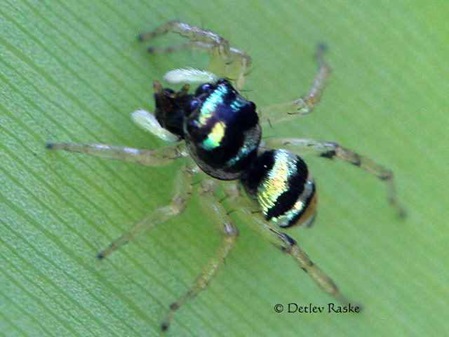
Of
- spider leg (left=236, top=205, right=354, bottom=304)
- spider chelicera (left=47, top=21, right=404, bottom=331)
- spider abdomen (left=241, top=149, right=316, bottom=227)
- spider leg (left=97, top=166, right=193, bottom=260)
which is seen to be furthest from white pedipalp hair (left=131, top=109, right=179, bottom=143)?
spider leg (left=236, top=205, right=354, bottom=304)

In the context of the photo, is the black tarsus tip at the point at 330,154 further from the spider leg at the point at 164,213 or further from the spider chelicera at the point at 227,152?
the spider leg at the point at 164,213

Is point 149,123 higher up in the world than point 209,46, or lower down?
lower down

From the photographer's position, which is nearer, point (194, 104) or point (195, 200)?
point (194, 104)

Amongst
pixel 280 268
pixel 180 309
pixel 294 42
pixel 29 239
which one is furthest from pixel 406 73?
pixel 29 239

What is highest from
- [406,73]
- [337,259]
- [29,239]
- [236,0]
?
[406,73]

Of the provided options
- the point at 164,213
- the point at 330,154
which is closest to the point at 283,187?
the point at 330,154

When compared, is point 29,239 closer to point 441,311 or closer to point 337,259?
point 337,259

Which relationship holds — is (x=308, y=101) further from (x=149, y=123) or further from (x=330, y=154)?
(x=149, y=123)
